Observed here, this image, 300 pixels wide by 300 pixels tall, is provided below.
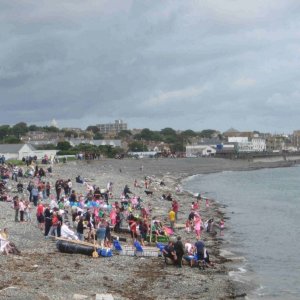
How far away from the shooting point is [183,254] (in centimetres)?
2108

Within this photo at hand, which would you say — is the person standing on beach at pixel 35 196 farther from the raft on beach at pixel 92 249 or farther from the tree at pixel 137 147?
the tree at pixel 137 147

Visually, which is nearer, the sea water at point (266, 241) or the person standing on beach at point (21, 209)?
the sea water at point (266, 241)

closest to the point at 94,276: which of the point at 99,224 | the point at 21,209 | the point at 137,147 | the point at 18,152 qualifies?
the point at 99,224

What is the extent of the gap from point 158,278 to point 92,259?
2817mm

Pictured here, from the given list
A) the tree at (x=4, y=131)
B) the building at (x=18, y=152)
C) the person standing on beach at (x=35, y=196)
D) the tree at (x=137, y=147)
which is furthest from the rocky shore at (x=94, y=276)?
the tree at (x=4, y=131)

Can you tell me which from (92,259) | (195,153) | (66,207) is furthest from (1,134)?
(92,259)

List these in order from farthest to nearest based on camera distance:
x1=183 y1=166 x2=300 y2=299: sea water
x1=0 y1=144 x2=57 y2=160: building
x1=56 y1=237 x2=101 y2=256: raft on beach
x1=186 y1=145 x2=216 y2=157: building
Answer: x1=186 y1=145 x2=216 y2=157: building, x1=0 y1=144 x2=57 y2=160: building, x1=56 y1=237 x2=101 y2=256: raft on beach, x1=183 y1=166 x2=300 y2=299: sea water

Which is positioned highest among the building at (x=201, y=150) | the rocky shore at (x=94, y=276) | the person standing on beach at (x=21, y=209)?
the building at (x=201, y=150)

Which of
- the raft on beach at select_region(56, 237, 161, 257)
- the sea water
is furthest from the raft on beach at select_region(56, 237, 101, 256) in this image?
the sea water

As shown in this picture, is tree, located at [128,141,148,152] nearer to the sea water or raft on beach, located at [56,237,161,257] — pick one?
the sea water

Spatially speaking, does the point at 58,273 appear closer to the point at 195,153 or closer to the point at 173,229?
the point at 173,229

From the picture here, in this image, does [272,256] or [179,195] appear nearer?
[272,256]

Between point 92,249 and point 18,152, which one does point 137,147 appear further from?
point 92,249

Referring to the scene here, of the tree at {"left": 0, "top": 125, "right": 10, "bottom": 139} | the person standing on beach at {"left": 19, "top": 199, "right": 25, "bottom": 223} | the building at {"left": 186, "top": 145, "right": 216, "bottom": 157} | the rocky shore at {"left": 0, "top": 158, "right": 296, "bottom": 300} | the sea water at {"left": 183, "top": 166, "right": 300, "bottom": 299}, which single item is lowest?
the sea water at {"left": 183, "top": 166, "right": 300, "bottom": 299}
